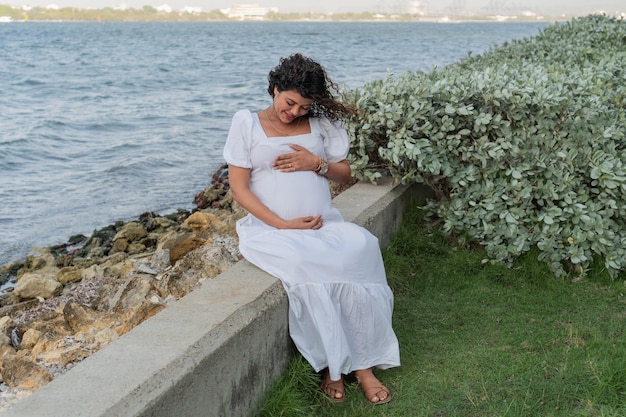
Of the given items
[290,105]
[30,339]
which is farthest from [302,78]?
[30,339]

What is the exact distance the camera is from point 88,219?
11109 mm

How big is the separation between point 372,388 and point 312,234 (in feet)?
2.65

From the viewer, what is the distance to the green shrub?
5.14m

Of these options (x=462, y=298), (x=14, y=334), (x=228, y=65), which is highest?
(x=462, y=298)

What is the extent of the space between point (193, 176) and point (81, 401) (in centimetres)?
1136

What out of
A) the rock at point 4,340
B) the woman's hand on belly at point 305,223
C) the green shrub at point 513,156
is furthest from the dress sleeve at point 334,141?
the rock at point 4,340

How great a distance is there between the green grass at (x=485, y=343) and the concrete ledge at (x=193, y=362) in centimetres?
23

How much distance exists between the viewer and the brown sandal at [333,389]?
3752mm

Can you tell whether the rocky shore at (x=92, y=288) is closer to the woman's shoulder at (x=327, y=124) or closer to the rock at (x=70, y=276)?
the rock at (x=70, y=276)

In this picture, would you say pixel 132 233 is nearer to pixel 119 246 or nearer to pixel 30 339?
pixel 119 246

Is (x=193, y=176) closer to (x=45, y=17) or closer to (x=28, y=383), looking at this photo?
(x=28, y=383)

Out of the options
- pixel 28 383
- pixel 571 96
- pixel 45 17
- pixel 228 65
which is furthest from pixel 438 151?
pixel 45 17

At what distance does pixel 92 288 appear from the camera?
6.28 meters

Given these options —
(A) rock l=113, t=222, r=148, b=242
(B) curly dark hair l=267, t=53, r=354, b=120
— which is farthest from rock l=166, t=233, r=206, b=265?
(A) rock l=113, t=222, r=148, b=242
